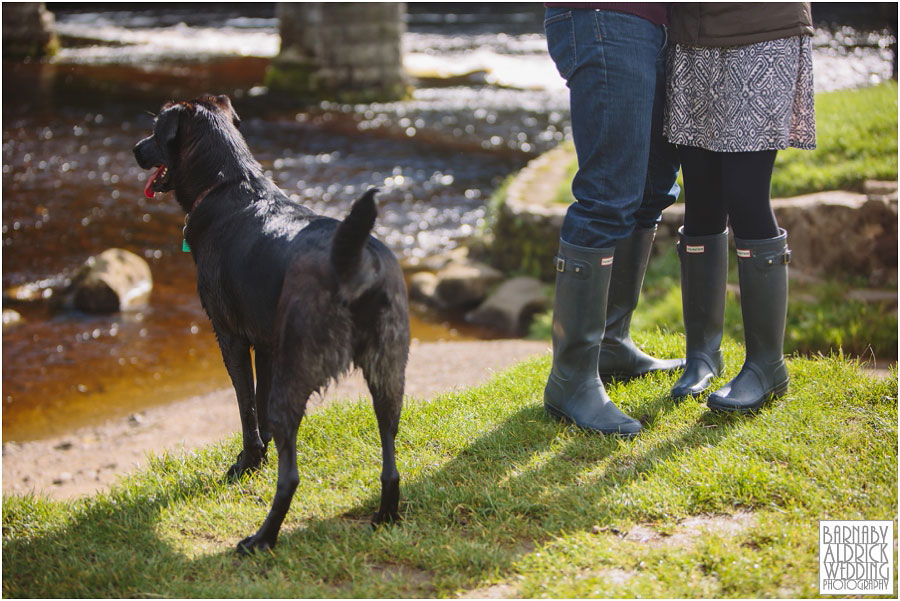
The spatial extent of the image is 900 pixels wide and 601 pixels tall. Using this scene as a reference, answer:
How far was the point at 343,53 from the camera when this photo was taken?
62.1 feet

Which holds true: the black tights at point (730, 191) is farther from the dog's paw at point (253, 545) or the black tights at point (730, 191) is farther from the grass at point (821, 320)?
the dog's paw at point (253, 545)

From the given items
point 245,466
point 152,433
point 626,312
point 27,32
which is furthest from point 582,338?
point 27,32

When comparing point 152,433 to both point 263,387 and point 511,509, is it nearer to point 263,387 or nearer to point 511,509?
point 263,387

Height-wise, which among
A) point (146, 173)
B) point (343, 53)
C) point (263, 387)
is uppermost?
point (263, 387)

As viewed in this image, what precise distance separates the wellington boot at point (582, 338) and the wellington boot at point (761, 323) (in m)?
0.48

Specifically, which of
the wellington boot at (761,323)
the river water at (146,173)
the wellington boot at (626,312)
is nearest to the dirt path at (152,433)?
the river water at (146,173)

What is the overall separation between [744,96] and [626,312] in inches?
47.1

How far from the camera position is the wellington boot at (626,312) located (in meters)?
4.00

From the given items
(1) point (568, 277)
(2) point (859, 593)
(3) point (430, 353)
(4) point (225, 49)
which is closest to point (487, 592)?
(2) point (859, 593)

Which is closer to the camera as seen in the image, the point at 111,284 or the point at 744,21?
the point at 744,21

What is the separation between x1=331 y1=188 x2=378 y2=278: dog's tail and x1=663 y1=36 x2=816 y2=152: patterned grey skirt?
160 centimetres

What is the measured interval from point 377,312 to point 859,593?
1690 millimetres

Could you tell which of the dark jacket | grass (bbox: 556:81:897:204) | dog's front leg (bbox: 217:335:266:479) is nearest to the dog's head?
dog's front leg (bbox: 217:335:266:479)

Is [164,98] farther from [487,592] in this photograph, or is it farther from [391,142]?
[487,592]
